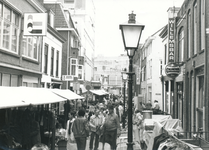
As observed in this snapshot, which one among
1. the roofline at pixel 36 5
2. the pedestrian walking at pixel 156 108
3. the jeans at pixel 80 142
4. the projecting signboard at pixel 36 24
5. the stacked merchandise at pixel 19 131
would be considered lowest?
the jeans at pixel 80 142

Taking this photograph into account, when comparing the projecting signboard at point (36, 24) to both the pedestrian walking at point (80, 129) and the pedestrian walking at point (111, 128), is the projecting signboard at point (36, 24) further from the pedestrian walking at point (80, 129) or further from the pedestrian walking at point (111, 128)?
the pedestrian walking at point (111, 128)

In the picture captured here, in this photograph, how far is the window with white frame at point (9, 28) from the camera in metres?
12.5

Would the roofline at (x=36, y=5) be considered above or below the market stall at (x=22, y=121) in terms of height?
above

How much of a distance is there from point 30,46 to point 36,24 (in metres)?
3.32

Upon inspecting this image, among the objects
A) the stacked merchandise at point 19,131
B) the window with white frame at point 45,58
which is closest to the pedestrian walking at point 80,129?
the stacked merchandise at point 19,131

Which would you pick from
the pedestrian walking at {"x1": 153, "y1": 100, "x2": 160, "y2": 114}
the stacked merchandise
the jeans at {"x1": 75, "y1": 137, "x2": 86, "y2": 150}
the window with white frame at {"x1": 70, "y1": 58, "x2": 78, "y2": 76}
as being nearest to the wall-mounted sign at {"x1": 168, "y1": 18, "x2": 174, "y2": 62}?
the pedestrian walking at {"x1": 153, "y1": 100, "x2": 160, "y2": 114}

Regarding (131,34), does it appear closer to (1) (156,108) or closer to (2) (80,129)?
(2) (80,129)

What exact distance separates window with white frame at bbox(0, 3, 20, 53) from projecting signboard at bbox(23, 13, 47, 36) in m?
0.69

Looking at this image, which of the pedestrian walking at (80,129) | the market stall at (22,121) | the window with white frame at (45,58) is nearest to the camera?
the market stall at (22,121)

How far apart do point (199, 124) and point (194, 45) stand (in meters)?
3.94

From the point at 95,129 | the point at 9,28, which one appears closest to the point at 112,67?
the point at 9,28

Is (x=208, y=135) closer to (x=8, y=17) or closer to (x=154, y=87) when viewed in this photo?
(x=8, y=17)

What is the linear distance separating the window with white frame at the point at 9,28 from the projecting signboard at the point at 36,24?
0.69 m

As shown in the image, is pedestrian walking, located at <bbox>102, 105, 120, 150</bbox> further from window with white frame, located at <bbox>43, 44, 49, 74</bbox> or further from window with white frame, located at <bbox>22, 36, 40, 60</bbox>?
window with white frame, located at <bbox>43, 44, 49, 74</bbox>
